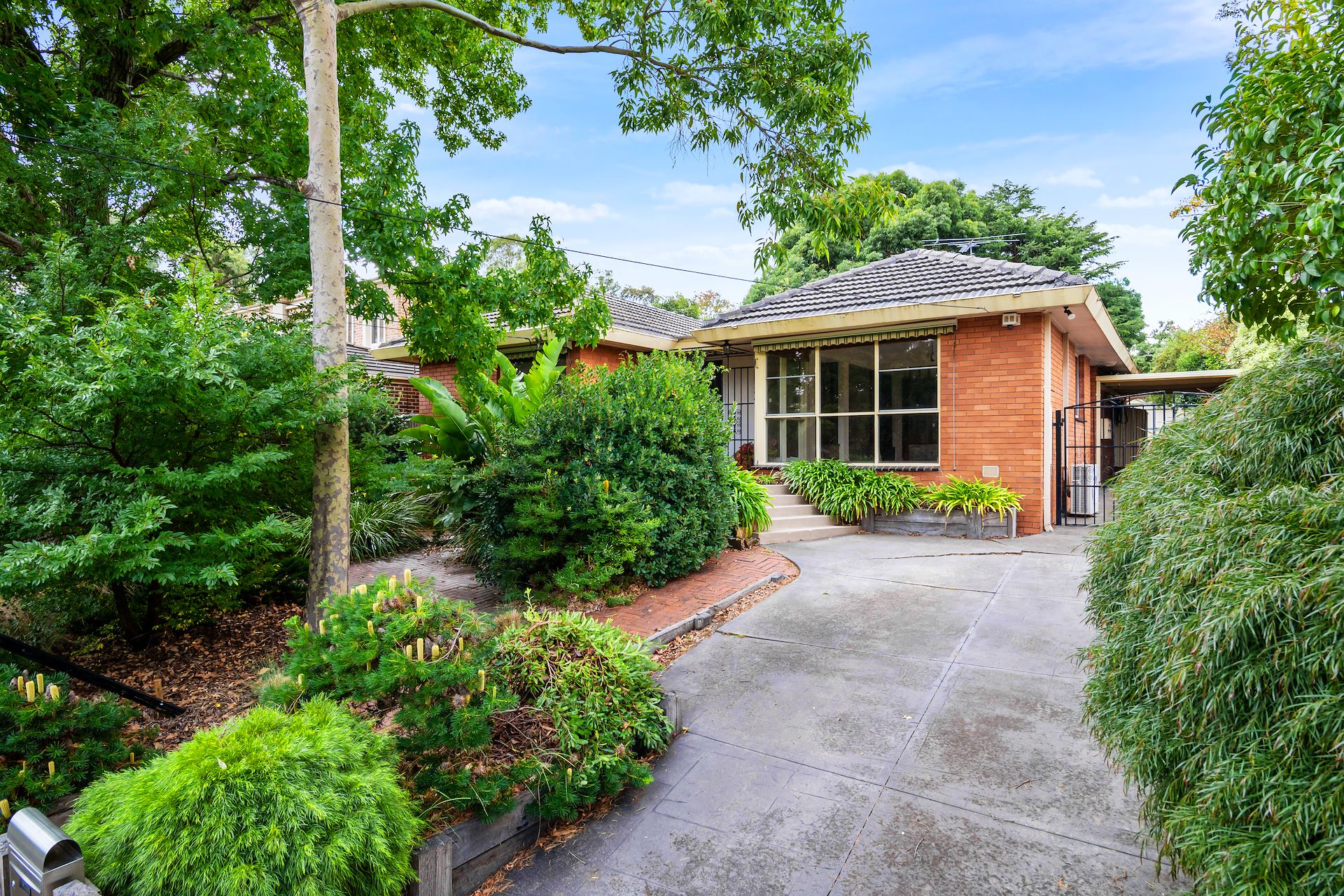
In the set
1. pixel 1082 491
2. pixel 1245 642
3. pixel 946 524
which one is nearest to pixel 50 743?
pixel 1245 642

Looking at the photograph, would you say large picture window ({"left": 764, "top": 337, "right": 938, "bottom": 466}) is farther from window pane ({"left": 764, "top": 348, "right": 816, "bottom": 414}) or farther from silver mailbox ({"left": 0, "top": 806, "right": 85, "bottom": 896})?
silver mailbox ({"left": 0, "top": 806, "right": 85, "bottom": 896})

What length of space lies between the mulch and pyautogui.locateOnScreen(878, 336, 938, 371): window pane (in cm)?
892

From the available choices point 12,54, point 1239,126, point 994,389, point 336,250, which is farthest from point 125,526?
point 994,389

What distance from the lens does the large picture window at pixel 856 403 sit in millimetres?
10086

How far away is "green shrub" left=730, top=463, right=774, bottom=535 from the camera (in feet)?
26.3

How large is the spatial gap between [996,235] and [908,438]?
663 inches

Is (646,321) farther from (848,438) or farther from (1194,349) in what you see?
(1194,349)

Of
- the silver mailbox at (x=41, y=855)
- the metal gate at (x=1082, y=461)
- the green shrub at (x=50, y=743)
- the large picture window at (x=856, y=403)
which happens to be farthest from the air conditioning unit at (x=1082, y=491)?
the silver mailbox at (x=41, y=855)

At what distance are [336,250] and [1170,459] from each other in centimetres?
506

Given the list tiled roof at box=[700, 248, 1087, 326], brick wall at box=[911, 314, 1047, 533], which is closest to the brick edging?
brick wall at box=[911, 314, 1047, 533]

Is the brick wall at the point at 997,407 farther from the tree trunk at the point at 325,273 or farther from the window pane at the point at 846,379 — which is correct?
the tree trunk at the point at 325,273

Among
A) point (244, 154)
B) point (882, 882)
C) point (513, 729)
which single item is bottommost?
point (882, 882)

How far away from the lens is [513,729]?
295cm

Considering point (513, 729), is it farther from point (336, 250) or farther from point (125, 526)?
point (336, 250)
